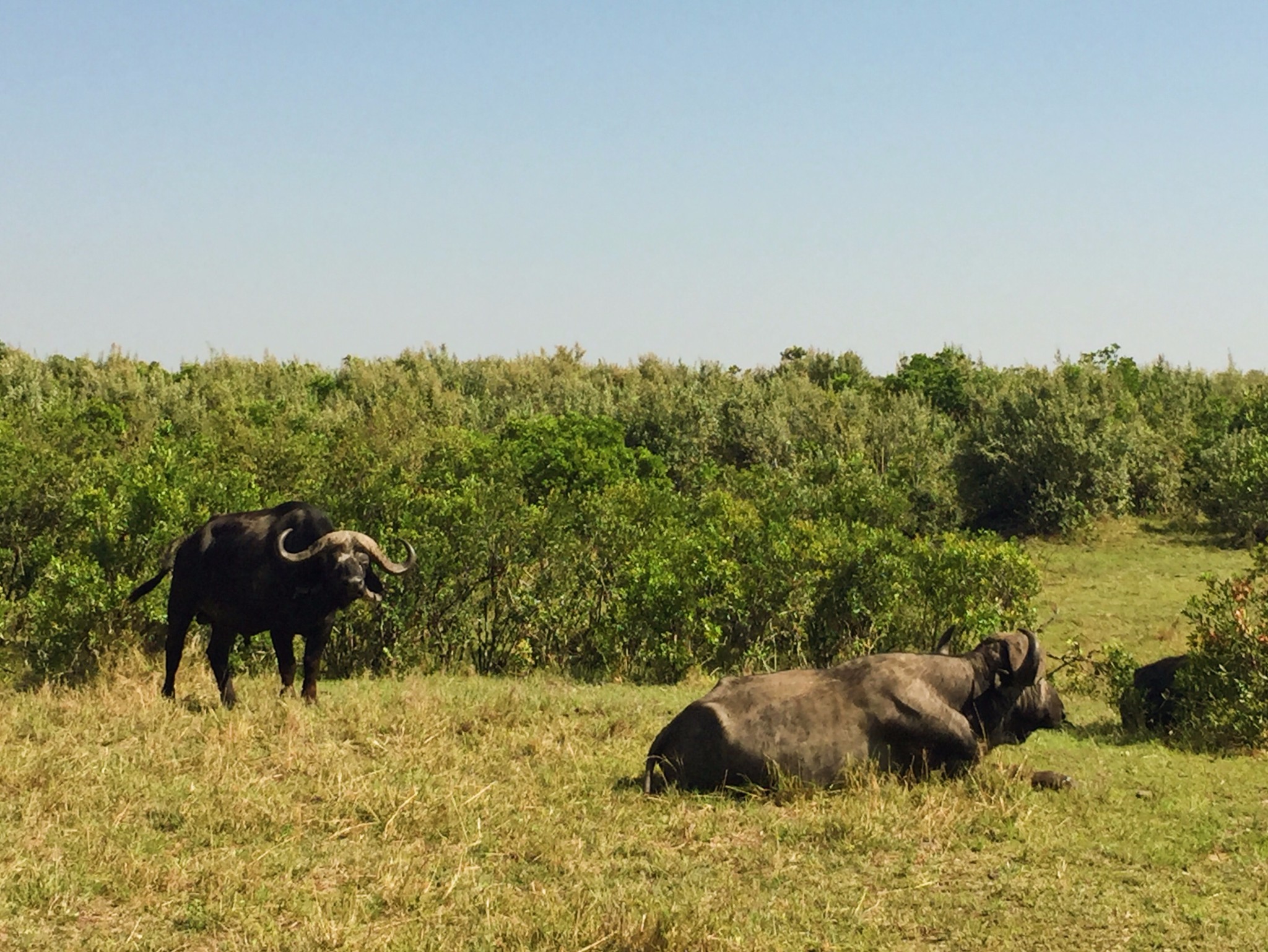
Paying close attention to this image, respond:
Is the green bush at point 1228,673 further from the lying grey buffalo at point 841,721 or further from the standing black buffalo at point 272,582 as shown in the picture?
the standing black buffalo at point 272,582

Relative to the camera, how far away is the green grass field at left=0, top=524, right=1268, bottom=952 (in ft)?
23.5

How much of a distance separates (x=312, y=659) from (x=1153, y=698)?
344 inches

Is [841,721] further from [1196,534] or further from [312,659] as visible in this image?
[1196,534]

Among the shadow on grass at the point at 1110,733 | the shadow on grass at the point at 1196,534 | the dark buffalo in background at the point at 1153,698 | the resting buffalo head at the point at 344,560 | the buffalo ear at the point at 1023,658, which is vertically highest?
the resting buffalo head at the point at 344,560

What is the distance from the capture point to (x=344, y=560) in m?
12.7

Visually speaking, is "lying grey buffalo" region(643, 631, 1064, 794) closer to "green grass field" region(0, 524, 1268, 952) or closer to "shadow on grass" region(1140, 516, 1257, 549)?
"green grass field" region(0, 524, 1268, 952)

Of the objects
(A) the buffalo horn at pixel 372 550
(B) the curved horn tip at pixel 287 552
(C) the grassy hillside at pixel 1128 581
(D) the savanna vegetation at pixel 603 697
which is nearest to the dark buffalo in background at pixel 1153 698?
(D) the savanna vegetation at pixel 603 697

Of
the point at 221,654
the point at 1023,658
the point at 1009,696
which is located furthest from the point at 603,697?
the point at 1023,658

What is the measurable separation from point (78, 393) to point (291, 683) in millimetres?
41093

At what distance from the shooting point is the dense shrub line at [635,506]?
17.2 metres

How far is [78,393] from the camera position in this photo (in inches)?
1955

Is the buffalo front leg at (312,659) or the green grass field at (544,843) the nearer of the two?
the green grass field at (544,843)

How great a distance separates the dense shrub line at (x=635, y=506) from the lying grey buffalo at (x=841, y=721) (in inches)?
266

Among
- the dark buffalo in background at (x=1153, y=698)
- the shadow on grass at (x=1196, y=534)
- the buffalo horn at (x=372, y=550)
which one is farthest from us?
the shadow on grass at (x=1196, y=534)
